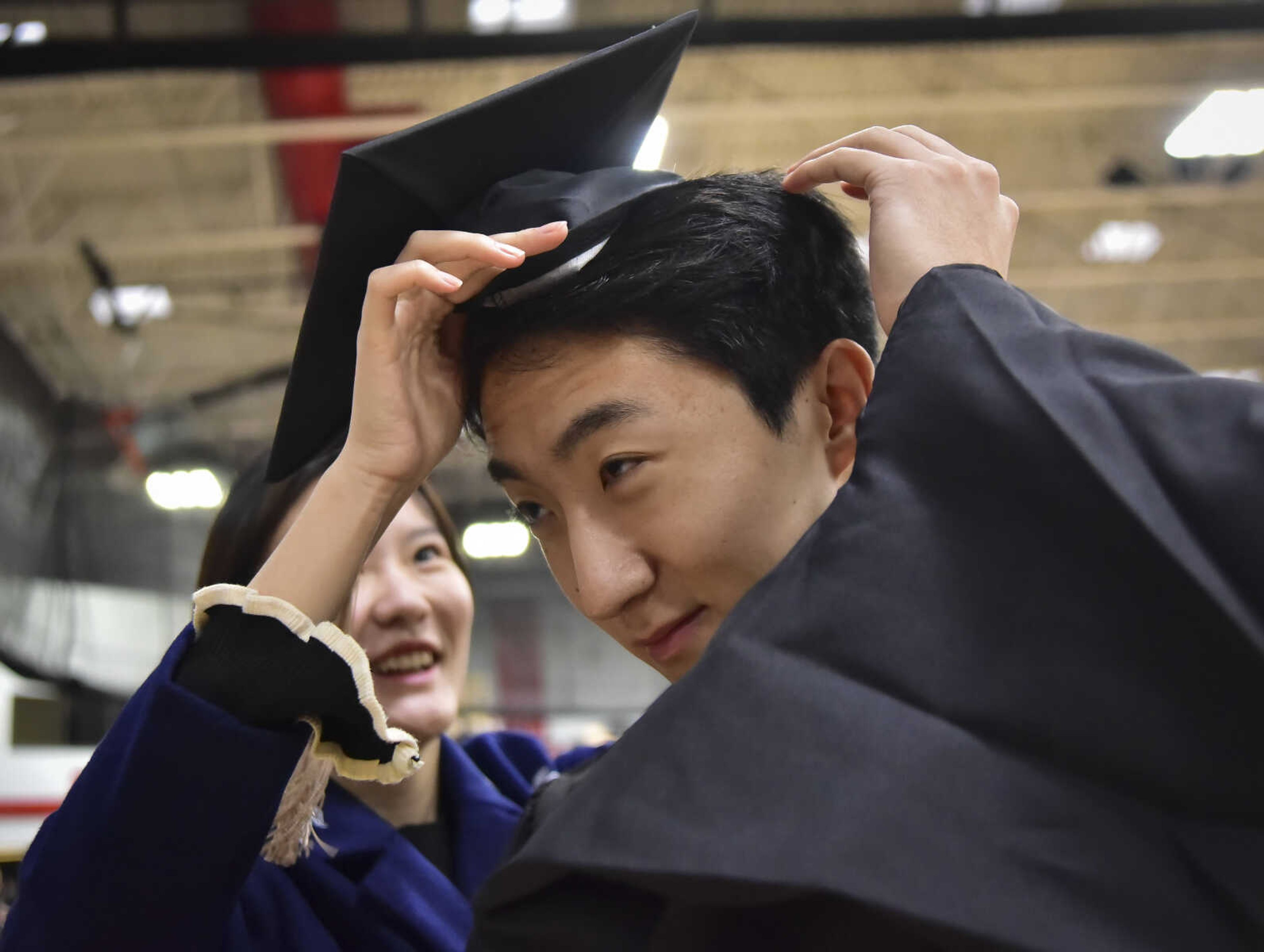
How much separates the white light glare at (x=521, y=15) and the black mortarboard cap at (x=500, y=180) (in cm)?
423

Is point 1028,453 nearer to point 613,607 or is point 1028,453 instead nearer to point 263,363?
point 613,607

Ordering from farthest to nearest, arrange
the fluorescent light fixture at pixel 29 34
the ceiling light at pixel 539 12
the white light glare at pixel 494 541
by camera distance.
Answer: the white light glare at pixel 494 541 < the ceiling light at pixel 539 12 < the fluorescent light fixture at pixel 29 34

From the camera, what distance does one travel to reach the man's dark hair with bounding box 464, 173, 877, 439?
119 centimetres

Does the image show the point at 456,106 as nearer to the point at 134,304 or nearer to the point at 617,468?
the point at 134,304

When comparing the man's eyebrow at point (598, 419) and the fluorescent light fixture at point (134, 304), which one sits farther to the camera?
the fluorescent light fixture at point (134, 304)

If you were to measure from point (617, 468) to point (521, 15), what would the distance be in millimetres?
4996

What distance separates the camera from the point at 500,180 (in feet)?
3.98

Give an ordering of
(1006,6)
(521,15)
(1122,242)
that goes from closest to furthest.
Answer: (521,15)
(1006,6)
(1122,242)

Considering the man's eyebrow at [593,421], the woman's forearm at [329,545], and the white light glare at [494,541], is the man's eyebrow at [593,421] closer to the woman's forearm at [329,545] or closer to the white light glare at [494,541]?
the woman's forearm at [329,545]

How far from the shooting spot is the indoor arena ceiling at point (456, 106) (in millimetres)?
6648

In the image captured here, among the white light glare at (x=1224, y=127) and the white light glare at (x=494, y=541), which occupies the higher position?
the white light glare at (x=1224, y=127)

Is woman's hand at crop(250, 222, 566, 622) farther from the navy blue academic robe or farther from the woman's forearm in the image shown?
the navy blue academic robe

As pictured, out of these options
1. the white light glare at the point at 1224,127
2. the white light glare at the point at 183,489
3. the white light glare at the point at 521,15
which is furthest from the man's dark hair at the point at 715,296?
the white light glare at the point at 183,489

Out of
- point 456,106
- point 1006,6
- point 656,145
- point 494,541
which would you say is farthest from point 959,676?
point 494,541
